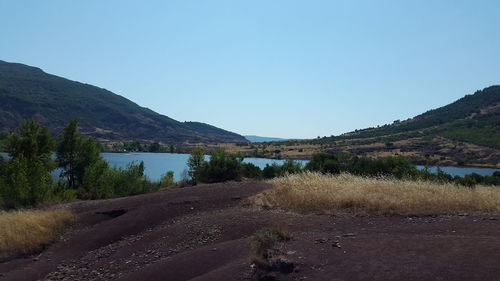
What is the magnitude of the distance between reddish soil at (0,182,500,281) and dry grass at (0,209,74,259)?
482 millimetres

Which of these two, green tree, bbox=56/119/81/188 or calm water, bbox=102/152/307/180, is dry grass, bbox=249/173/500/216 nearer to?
green tree, bbox=56/119/81/188

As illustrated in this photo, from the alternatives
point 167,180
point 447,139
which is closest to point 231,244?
point 167,180

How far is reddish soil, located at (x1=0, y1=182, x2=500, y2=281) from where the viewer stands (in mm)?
7371

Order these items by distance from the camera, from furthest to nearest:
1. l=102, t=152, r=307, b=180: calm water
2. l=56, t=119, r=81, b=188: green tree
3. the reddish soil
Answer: l=102, t=152, r=307, b=180: calm water → l=56, t=119, r=81, b=188: green tree → the reddish soil

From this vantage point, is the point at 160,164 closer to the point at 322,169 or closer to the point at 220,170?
the point at 322,169

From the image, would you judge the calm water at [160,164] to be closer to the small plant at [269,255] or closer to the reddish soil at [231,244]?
the reddish soil at [231,244]

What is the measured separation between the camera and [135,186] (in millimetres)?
33812

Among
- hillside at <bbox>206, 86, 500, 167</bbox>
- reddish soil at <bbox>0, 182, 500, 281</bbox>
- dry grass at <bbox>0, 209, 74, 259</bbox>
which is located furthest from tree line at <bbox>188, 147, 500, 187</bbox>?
hillside at <bbox>206, 86, 500, 167</bbox>

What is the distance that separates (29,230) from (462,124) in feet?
458

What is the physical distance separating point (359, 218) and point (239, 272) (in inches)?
202

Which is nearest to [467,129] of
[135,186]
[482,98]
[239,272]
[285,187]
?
[482,98]

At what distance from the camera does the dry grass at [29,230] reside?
14.3 meters

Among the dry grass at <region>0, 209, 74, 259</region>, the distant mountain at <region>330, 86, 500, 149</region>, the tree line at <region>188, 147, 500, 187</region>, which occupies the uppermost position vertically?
the distant mountain at <region>330, 86, 500, 149</region>

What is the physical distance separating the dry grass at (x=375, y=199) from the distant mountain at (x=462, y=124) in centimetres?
10046
